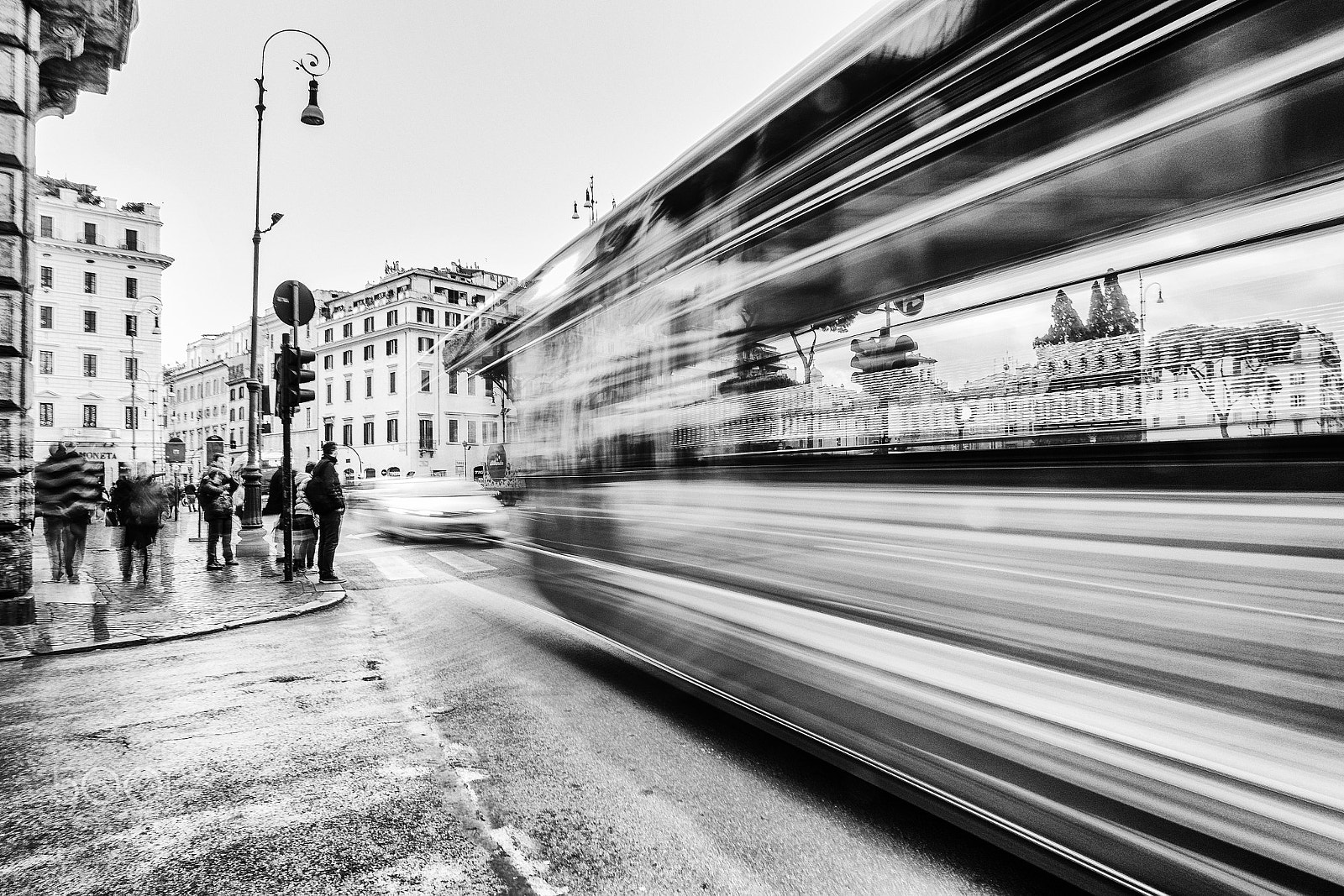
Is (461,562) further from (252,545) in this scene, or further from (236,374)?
(236,374)

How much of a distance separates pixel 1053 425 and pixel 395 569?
12295 mm

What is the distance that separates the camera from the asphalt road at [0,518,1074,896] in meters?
2.81

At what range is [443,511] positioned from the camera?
53.4ft

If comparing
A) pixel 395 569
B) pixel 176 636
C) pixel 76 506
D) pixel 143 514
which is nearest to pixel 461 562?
pixel 395 569

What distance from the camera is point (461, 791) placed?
355cm

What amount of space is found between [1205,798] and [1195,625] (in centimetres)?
41

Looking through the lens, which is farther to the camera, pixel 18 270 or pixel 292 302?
pixel 292 302

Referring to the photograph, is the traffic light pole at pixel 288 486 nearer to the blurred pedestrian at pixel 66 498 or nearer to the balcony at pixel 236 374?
the blurred pedestrian at pixel 66 498

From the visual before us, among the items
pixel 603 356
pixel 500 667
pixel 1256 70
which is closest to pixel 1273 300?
pixel 1256 70

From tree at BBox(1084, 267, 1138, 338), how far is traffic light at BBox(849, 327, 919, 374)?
2.07ft

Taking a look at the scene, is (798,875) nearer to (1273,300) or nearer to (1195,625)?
(1195,625)

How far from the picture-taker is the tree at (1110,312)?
2.06m

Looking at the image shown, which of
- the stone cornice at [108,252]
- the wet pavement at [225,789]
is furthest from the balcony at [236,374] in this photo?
the wet pavement at [225,789]

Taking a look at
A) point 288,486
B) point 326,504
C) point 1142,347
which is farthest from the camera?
point 288,486
